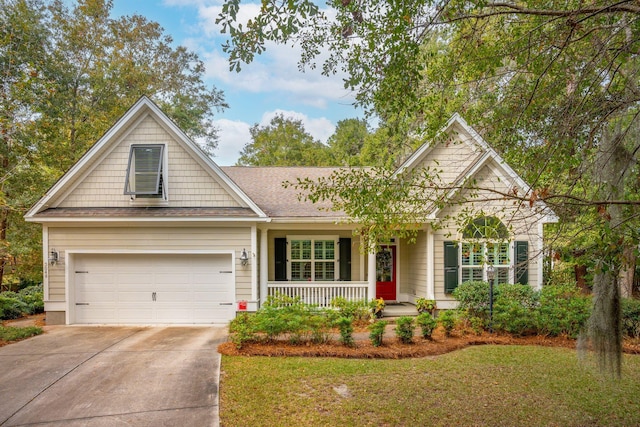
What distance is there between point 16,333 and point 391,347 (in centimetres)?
811

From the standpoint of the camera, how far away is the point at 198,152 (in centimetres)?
992

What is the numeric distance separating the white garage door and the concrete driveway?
3.54ft

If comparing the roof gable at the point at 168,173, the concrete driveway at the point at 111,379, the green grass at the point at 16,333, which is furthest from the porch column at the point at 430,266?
the green grass at the point at 16,333

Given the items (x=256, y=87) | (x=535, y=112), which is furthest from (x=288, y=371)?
(x=256, y=87)

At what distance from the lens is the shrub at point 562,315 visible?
8.30 meters

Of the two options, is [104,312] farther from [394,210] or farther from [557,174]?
[557,174]

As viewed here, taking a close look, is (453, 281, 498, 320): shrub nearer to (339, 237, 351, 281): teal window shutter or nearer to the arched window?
(339, 237, 351, 281): teal window shutter

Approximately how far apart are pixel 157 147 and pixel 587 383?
10.2 metres

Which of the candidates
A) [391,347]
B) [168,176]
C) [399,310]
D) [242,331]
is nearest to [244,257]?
[242,331]

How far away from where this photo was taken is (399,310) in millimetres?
11062

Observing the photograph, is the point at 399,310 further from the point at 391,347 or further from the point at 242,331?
the point at 242,331

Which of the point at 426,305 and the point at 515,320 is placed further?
the point at 426,305

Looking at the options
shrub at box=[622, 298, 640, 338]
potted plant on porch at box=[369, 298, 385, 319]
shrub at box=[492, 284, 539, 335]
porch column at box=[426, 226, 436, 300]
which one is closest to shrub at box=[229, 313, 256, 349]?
potted plant on porch at box=[369, 298, 385, 319]

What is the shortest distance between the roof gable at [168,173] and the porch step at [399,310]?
4552mm
